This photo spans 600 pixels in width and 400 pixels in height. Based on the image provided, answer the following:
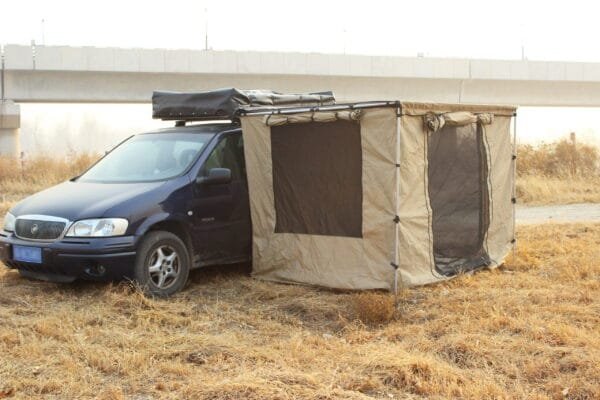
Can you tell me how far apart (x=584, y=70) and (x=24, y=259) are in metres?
33.5

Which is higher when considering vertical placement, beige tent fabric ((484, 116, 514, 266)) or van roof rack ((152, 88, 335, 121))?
van roof rack ((152, 88, 335, 121))

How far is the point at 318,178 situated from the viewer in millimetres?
8477

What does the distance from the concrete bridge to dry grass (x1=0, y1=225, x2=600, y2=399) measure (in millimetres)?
22718

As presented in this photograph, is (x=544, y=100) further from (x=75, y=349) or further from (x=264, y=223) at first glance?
(x=75, y=349)

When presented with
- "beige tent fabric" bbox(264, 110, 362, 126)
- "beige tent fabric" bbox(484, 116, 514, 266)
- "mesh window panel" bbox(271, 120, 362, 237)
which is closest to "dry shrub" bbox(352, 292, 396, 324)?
"mesh window panel" bbox(271, 120, 362, 237)

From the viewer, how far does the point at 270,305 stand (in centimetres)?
773

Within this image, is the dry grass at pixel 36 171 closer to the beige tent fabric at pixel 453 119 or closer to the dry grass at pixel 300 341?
the dry grass at pixel 300 341

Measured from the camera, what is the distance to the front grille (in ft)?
24.9

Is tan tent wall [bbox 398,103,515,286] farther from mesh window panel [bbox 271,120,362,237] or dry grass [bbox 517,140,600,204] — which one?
dry grass [bbox 517,140,600,204]

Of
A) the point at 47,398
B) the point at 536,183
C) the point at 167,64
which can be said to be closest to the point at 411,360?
the point at 47,398

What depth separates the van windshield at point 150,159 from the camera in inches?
333

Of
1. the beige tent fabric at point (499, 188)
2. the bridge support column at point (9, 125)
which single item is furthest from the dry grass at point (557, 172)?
the bridge support column at point (9, 125)

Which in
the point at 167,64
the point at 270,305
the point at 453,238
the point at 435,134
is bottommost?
the point at 270,305

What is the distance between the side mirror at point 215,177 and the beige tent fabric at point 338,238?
2.11ft
